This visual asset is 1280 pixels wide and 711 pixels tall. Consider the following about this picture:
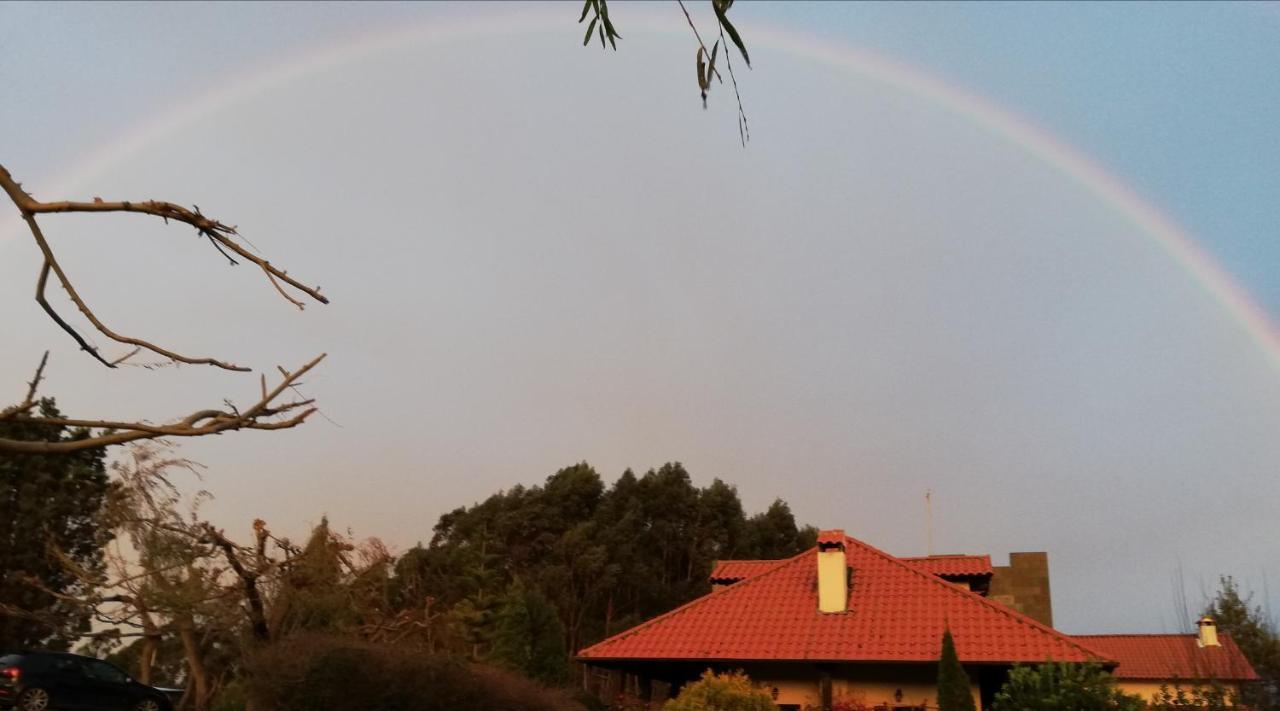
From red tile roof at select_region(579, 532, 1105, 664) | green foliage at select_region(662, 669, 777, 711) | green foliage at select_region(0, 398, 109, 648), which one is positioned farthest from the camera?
green foliage at select_region(0, 398, 109, 648)

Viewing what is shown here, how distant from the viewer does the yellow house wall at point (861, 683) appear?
734 inches

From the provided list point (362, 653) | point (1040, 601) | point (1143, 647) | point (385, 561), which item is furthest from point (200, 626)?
point (1143, 647)

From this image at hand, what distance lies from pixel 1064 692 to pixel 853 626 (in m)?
6.07

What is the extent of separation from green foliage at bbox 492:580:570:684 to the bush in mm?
14959

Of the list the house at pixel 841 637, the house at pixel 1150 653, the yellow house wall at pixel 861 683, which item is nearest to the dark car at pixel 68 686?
the house at pixel 841 637

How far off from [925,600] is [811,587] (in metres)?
2.72

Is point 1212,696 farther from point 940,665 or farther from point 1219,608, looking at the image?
point 1219,608

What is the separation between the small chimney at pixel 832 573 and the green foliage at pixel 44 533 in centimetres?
2631

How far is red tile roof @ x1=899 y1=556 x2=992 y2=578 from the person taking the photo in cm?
2392

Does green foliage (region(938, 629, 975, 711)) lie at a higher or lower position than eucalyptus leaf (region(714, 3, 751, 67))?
lower

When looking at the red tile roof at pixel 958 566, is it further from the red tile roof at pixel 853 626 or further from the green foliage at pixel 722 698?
the green foliage at pixel 722 698

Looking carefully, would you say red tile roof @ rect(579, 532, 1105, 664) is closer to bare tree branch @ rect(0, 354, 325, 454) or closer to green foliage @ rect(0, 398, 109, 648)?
bare tree branch @ rect(0, 354, 325, 454)

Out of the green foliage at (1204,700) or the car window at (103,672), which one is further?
the car window at (103,672)

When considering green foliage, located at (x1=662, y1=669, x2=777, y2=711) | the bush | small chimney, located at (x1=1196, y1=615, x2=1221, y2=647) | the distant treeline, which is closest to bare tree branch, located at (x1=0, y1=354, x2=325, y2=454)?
the bush
